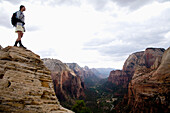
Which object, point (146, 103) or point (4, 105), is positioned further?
point (146, 103)

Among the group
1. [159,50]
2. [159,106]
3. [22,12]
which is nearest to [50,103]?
[22,12]

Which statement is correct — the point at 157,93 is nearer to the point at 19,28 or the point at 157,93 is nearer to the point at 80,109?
the point at 80,109

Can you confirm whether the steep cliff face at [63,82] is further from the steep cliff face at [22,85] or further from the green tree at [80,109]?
the steep cliff face at [22,85]

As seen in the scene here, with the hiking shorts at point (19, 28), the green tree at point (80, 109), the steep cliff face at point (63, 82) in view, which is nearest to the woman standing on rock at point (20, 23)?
the hiking shorts at point (19, 28)

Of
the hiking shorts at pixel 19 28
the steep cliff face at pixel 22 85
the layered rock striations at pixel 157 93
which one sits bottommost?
the layered rock striations at pixel 157 93

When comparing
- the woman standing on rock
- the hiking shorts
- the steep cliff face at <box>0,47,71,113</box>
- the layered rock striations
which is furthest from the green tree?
the hiking shorts

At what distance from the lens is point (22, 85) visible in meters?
6.52

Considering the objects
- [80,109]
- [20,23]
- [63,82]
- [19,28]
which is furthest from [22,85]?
[63,82]

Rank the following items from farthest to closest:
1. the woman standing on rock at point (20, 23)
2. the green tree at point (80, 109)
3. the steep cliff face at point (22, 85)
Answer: the green tree at point (80, 109) → the woman standing on rock at point (20, 23) → the steep cliff face at point (22, 85)

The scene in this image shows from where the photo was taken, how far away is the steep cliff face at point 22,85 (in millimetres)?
5404

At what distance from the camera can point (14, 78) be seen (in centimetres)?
657

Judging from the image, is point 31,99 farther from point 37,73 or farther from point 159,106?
point 159,106

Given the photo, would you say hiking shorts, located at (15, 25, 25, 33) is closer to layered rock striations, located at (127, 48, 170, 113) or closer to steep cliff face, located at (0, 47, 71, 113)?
steep cliff face, located at (0, 47, 71, 113)

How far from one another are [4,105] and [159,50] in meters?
114
